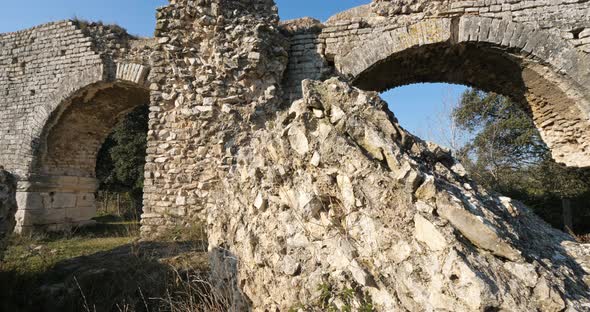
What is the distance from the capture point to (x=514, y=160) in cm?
1441

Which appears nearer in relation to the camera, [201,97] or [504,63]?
[201,97]

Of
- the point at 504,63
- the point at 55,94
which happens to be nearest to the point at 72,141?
the point at 55,94

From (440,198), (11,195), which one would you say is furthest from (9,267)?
(440,198)

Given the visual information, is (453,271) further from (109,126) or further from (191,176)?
(109,126)

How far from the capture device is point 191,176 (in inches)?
215

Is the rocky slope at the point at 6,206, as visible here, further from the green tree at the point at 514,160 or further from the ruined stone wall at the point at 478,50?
the green tree at the point at 514,160

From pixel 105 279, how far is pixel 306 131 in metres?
2.69

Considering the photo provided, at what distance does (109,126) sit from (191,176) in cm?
491

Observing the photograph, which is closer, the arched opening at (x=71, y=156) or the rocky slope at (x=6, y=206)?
the rocky slope at (x=6, y=206)

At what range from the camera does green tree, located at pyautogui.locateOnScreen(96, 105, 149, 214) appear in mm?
15602

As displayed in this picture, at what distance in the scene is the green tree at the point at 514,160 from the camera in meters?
11.3

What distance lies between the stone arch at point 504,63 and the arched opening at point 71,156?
17.3ft

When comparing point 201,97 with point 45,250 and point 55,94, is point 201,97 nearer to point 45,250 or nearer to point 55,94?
point 45,250

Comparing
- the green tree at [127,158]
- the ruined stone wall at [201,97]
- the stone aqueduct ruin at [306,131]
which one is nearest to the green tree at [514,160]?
the stone aqueduct ruin at [306,131]
